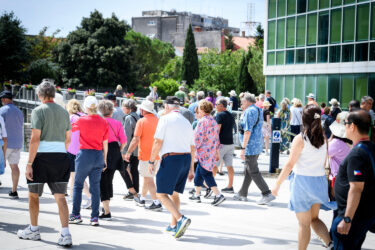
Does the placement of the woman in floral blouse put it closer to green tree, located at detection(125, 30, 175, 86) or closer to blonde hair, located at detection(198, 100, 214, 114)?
blonde hair, located at detection(198, 100, 214, 114)

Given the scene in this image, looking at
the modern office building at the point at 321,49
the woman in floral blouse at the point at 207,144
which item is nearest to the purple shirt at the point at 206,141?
the woman in floral blouse at the point at 207,144

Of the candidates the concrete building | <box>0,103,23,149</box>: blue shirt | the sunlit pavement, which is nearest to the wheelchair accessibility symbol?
the sunlit pavement

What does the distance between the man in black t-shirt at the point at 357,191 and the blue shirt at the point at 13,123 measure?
6.77 meters

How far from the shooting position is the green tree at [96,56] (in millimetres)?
58844

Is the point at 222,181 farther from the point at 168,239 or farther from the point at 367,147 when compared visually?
the point at 367,147

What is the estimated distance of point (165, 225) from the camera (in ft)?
24.8

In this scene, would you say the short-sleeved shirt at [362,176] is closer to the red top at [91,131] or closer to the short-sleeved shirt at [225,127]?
the red top at [91,131]

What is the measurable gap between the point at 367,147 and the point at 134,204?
578cm

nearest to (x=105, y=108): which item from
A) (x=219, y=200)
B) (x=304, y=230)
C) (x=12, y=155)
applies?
(x=12, y=155)

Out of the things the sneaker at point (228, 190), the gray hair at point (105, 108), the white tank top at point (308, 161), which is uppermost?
the gray hair at point (105, 108)

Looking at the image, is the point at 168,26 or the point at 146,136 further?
the point at 168,26

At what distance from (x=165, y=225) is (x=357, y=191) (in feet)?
13.0

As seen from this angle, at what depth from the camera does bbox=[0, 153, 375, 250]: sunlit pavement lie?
252 inches

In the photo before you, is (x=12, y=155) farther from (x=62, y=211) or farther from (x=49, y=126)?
(x=62, y=211)
